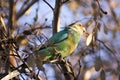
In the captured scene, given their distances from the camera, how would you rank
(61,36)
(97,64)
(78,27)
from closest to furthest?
(97,64)
(61,36)
(78,27)

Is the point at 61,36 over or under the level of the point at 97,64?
over

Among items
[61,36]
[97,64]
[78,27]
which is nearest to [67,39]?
[61,36]

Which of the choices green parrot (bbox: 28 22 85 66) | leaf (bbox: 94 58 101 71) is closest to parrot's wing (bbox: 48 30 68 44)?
green parrot (bbox: 28 22 85 66)

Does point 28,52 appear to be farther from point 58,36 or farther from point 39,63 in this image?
point 58,36

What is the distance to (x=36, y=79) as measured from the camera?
8.41ft

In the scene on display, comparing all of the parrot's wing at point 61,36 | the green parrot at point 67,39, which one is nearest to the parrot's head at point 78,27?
the green parrot at point 67,39

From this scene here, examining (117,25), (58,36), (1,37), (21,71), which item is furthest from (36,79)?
(117,25)

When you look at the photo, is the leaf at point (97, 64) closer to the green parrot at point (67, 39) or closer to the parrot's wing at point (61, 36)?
the green parrot at point (67, 39)

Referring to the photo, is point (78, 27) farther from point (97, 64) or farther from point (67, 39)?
point (97, 64)

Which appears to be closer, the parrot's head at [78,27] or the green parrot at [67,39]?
the green parrot at [67,39]

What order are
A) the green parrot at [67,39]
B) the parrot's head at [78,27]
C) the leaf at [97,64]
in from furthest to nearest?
the parrot's head at [78,27], the green parrot at [67,39], the leaf at [97,64]

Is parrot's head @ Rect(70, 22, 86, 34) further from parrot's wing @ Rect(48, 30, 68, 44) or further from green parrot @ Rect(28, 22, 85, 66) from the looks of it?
parrot's wing @ Rect(48, 30, 68, 44)

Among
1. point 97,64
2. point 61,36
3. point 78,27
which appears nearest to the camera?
point 97,64

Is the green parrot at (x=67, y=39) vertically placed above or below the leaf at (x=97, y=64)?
above
